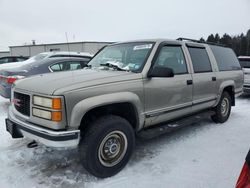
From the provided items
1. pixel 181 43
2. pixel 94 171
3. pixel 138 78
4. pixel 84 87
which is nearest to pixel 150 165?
pixel 94 171

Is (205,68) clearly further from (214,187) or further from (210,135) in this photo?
(214,187)

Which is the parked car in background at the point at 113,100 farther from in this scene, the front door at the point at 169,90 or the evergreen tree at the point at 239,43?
the evergreen tree at the point at 239,43

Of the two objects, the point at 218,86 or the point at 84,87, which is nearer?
the point at 84,87

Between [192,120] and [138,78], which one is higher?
[138,78]

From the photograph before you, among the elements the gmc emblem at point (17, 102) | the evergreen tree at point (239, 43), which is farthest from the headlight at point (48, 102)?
the evergreen tree at point (239, 43)

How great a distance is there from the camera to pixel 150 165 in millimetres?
3275

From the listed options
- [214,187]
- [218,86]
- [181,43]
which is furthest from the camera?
[218,86]

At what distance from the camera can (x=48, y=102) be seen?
2.55m

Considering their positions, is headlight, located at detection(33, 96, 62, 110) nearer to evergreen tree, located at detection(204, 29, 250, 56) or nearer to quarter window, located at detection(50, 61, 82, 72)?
quarter window, located at detection(50, 61, 82, 72)

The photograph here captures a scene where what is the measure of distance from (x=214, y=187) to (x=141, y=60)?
200 centimetres

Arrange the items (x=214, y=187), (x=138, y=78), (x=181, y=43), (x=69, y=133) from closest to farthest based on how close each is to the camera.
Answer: (x=69, y=133) < (x=214, y=187) < (x=138, y=78) < (x=181, y=43)

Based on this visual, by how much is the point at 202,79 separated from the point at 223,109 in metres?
1.55


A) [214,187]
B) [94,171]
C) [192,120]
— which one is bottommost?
[214,187]

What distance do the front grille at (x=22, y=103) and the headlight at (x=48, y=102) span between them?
0.82ft
